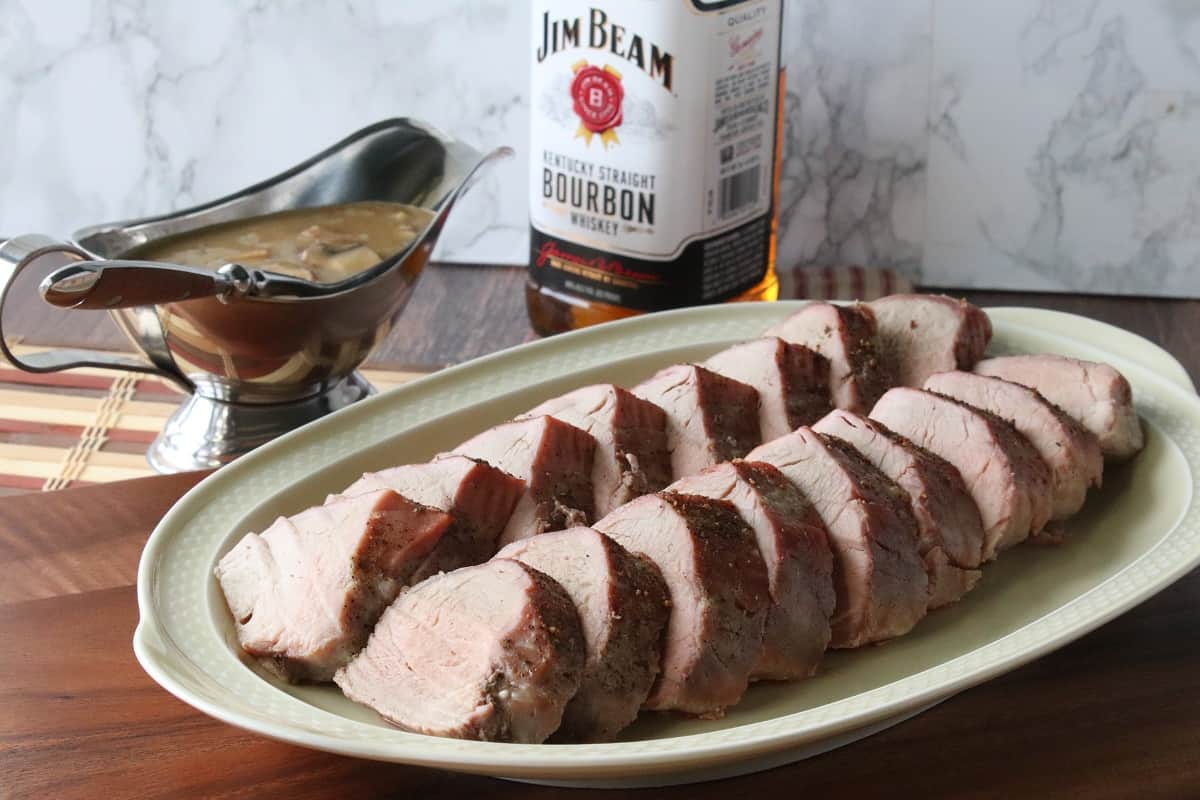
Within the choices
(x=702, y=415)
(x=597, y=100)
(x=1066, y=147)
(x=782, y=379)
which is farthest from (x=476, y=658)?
(x=1066, y=147)

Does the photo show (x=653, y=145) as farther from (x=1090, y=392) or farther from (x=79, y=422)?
(x=79, y=422)

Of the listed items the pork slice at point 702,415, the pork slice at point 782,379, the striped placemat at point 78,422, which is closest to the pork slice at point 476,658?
the pork slice at point 702,415

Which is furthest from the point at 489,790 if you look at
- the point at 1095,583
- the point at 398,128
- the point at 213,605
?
the point at 398,128

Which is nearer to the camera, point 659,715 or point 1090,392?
point 659,715

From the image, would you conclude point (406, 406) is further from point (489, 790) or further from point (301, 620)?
point (489, 790)

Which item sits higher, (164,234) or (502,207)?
(164,234)

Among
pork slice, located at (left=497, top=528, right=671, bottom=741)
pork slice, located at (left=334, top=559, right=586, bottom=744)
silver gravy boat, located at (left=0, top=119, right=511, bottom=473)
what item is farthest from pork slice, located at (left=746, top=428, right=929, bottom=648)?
silver gravy boat, located at (left=0, top=119, right=511, bottom=473)
